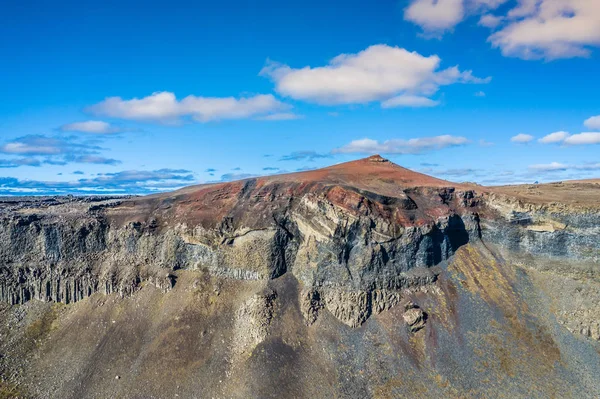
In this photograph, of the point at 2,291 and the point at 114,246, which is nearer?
the point at 2,291

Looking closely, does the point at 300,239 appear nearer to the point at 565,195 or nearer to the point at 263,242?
the point at 263,242

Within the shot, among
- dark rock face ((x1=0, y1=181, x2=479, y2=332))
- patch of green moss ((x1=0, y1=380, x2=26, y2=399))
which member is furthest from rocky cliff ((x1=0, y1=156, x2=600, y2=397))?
patch of green moss ((x1=0, y1=380, x2=26, y2=399))

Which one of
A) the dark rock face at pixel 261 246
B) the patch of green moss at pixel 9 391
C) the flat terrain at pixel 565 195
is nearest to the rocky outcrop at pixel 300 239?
the dark rock face at pixel 261 246

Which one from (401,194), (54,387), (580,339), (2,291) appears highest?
(401,194)

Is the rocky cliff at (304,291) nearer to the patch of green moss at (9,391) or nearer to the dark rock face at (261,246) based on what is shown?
the dark rock face at (261,246)

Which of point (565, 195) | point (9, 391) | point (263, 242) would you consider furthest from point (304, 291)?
point (565, 195)

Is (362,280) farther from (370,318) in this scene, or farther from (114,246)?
(114,246)

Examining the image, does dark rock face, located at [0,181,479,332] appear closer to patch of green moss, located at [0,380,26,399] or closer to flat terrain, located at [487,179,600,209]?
flat terrain, located at [487,179,600,209]

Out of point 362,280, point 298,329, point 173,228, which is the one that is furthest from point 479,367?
point 173,228
